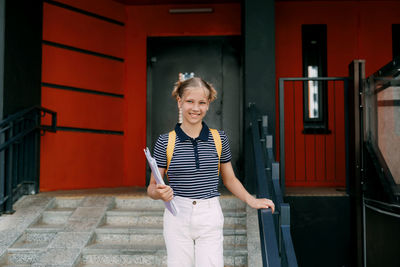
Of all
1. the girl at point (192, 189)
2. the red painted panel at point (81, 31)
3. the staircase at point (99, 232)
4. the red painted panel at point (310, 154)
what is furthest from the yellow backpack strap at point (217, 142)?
the red painted panel at point (310, 154)

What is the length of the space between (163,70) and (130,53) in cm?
63

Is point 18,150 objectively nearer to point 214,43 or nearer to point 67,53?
point 67,53

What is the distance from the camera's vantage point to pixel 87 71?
6402mm

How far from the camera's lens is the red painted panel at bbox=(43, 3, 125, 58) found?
5.95 meters

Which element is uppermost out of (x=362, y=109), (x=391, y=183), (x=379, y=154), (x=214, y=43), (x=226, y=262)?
(x=214, y=43)

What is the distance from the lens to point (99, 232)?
13.8 ft

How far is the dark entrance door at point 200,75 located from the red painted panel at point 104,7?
656 mm

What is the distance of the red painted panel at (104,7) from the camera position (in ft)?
20.7

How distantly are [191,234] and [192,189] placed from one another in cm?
22

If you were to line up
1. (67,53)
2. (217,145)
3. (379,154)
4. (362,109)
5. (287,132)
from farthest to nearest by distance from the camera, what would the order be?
1. (287,132)
2. (67,53)
3. (362,109)
4. (379,154)
5. (217,145)

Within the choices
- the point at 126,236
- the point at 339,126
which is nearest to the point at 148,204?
the point at 126,236

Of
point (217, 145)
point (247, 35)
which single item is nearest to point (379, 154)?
point (247, 35)

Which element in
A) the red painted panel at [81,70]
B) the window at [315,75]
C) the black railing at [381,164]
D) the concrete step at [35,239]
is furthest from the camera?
the window at [315,75]

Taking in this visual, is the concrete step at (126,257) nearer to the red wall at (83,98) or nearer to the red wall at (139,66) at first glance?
the red wall at (83,98)
